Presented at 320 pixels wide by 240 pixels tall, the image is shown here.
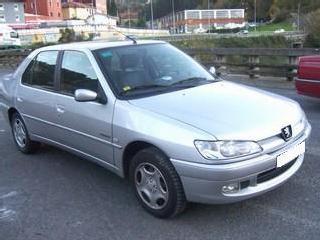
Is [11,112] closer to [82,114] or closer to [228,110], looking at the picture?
[82,114]

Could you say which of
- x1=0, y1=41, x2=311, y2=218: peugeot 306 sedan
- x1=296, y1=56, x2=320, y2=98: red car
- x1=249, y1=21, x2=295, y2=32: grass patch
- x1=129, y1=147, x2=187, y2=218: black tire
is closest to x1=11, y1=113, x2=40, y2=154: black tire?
x1=0, y1=41, x2=311, y2=218: peugeot 306 sedan

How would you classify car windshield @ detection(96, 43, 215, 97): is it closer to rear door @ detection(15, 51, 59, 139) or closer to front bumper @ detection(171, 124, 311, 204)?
rear door @ detection(15, 51, 59, 139)

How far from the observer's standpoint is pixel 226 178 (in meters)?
3.90

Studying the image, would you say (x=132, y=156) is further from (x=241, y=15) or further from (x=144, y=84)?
(x=241, y=15)

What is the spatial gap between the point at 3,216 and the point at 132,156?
132 centimetres

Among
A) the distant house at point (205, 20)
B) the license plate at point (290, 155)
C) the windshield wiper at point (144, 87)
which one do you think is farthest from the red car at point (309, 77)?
the distant house at point (205, 20)

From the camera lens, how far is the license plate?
13.8ft

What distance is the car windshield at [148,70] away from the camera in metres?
4.93

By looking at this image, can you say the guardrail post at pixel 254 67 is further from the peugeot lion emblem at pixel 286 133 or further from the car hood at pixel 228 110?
the peugeot lion emblem at pixel 286 133

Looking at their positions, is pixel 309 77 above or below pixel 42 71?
below

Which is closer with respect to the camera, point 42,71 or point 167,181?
point 167,181

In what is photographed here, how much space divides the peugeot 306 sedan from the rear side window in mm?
24

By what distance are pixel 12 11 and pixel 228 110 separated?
98.8m

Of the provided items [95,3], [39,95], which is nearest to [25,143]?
[39,95]
